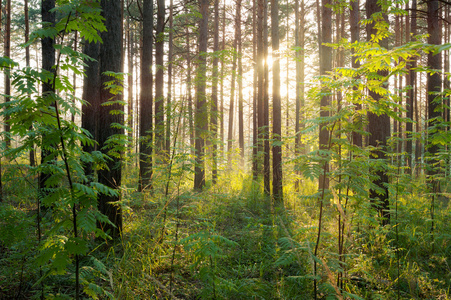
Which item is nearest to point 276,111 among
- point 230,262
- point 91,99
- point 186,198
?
point 91,99

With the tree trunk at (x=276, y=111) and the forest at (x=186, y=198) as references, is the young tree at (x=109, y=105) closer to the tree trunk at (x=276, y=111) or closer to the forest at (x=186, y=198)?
the forest at (x=186, y=198)

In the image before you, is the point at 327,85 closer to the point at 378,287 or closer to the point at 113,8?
the point at 378,287

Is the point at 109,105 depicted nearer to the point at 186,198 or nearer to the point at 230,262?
the point at 186,198

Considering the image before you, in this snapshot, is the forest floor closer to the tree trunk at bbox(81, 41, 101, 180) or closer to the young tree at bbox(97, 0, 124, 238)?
the young tree at bbox(97, 0, 124, 238)

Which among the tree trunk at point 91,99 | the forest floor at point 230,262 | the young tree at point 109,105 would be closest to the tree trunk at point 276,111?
the forest floor at point 230,262

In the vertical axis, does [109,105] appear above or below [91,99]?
below

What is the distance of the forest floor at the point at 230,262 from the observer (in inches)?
100

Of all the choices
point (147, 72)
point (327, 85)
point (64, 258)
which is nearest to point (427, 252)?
point (327, 85)

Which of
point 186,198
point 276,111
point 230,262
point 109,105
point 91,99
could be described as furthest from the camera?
point 276,111

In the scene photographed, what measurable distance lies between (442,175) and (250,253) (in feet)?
15.4

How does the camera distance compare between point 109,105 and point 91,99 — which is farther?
point 91,99

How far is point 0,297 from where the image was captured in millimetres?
2646

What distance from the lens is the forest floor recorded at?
2.55 metres

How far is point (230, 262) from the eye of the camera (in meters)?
3.96
